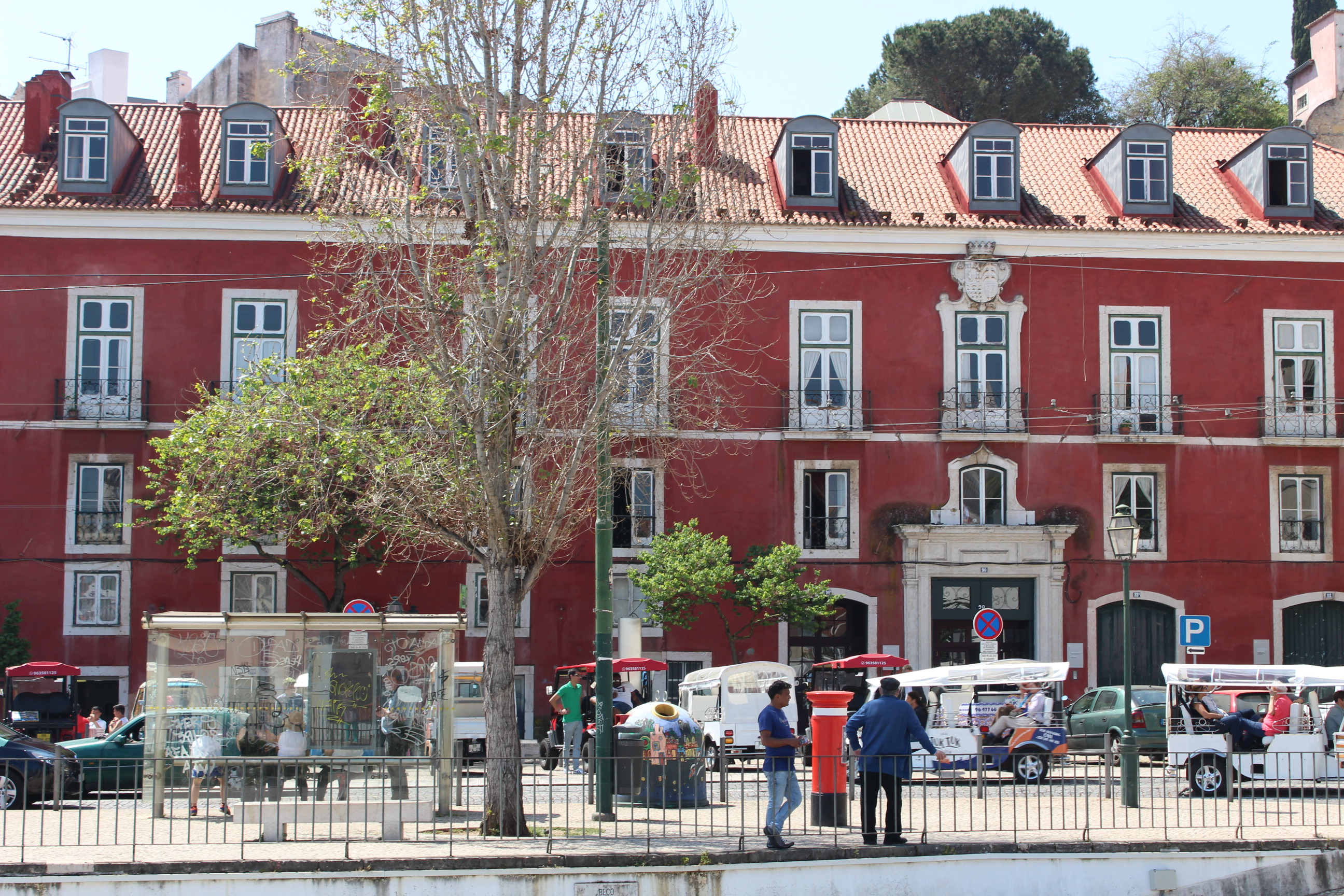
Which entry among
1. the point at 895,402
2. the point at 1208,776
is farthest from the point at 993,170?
the point at 1208,776

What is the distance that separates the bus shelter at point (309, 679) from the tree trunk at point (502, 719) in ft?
4.69

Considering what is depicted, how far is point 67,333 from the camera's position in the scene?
99.2ft

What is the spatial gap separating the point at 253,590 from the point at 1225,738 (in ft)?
66.5

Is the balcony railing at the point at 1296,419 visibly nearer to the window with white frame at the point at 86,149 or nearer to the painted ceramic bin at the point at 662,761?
the painted ceramic bin at the point at 662,761

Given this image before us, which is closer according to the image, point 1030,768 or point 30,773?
point 30,773

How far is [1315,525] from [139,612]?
82.0 ft

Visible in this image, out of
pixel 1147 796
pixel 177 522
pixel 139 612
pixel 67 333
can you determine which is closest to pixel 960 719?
pixel 1147 796

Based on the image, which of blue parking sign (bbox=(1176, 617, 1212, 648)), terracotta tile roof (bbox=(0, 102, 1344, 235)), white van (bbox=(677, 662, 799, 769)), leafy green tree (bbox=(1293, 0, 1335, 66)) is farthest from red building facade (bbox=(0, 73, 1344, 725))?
leafy green tree (bbox=(1293, 0, 1335, 66))

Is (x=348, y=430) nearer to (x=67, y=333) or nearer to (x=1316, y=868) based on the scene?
(x=1316, y=868)

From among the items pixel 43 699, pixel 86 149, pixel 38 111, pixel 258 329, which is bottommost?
pixel 43 699

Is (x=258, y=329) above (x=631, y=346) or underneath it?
above

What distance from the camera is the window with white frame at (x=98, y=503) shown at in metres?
30.0

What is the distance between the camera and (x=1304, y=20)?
57.9 m

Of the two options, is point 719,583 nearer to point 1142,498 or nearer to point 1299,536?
point 1142,498
